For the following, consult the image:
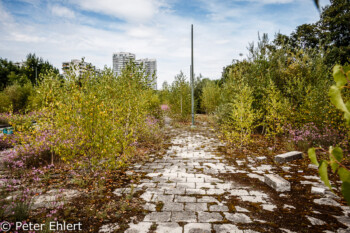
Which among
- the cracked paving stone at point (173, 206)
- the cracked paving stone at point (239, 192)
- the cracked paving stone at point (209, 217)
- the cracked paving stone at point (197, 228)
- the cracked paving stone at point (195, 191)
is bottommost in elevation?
the cracked paving stone at point (197, 228)

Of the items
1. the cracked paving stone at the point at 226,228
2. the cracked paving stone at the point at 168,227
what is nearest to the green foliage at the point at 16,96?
the cracked paving stone at the point at 168,227

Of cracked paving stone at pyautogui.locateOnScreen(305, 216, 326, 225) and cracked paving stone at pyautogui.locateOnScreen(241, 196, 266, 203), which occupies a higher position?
cracked paving stone at pyautogui.locateOnScreen(241, 196, 266, 203)

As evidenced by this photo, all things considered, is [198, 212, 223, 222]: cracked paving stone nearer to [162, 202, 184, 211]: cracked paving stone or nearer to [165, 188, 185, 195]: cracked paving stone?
[162, 202, 184, 211]: cracked paving stone

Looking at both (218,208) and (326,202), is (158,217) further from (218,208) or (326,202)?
(326,202)

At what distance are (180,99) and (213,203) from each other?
1344 cm

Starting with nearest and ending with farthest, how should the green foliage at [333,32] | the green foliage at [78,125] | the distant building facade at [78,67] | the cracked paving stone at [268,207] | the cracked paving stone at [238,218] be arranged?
1. the cracked paving stone at [238,218]
2. the cracked paving stone at [268,207]
3. the green foliage at [78,125]
4. the distant building facade at [78,67]
5. the green foliage at [333,32]

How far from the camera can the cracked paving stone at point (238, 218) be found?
3.26 metres

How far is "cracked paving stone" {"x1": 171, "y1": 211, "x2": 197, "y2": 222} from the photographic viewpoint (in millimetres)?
3299

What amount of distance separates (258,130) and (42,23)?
40.0ft

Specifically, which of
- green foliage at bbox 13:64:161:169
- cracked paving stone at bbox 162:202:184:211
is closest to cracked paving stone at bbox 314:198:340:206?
cracked paving stone at bbox 162:202:184:211

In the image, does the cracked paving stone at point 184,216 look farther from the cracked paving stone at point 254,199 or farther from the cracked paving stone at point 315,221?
the cracked paving stone at point 315,221

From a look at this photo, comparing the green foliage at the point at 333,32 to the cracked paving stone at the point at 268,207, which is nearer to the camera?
the cracked paving stone at the point at 268,207

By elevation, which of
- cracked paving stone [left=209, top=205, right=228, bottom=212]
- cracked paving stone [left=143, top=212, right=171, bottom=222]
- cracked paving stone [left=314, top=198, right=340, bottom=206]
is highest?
cracked paving stone [left=314, top=198, right=340, bottom=206]

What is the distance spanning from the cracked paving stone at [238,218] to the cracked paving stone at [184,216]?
602 mm
